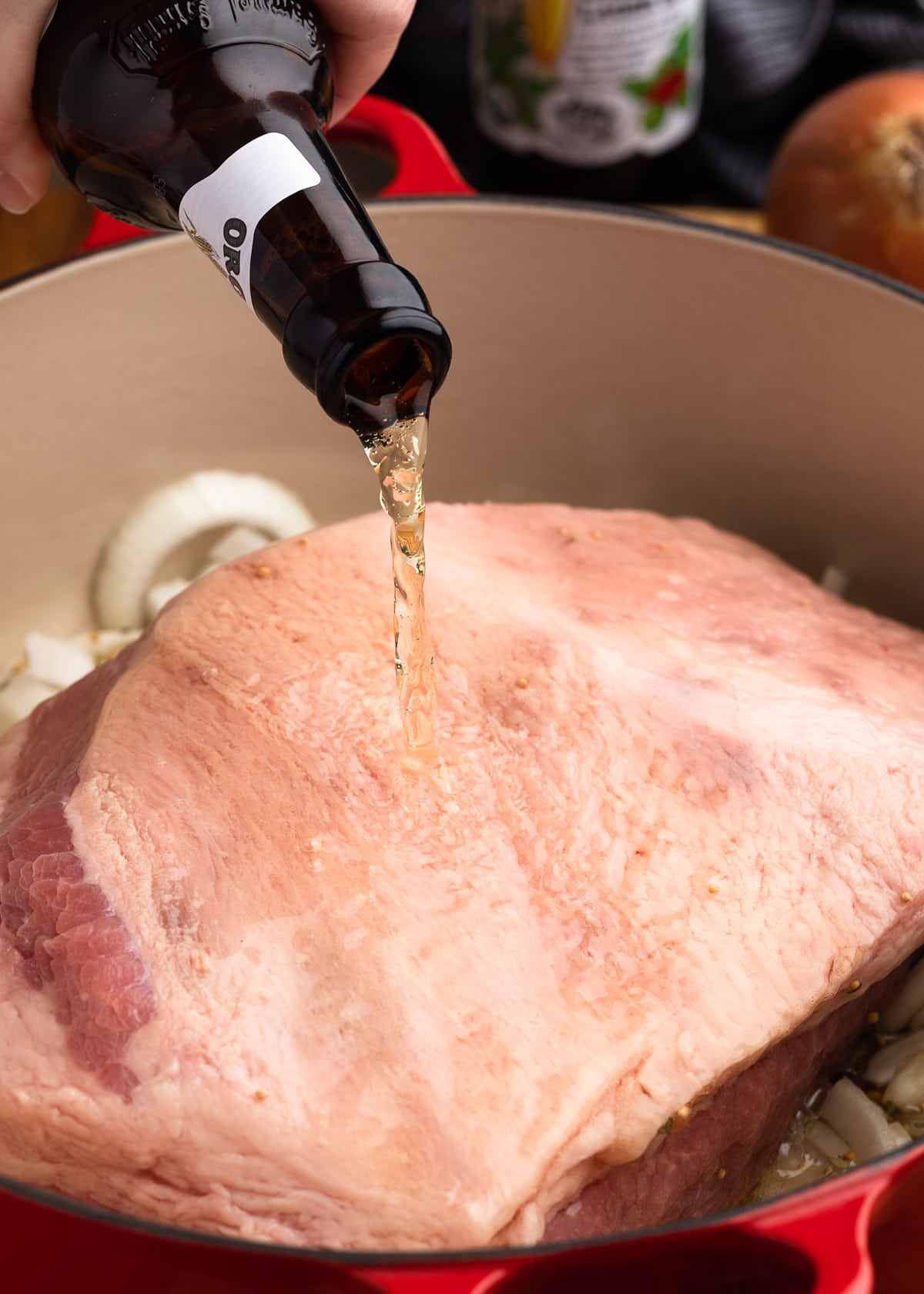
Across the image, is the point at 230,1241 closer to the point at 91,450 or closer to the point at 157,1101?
the point at 157,1101

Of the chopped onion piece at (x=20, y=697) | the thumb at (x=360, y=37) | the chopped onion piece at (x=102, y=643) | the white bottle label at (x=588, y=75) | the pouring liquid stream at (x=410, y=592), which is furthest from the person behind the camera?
the white bottle label at (x=588, y=75)

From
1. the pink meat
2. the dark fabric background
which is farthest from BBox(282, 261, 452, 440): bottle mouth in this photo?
the dark fabric background

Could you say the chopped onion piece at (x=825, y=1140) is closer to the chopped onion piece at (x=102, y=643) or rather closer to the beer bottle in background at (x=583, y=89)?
the chopped onion piece at (x=102, y=643)

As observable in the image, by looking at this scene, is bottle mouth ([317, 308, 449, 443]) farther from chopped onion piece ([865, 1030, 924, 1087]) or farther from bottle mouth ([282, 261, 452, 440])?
chopped onion piece ([865, 1030, 924, 1087])

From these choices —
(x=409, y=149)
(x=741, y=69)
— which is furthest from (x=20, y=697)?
(x=741, y=69)

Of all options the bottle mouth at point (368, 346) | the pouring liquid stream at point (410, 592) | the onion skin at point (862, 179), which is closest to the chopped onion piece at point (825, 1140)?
the pouring liquid stream at point (410, 592)

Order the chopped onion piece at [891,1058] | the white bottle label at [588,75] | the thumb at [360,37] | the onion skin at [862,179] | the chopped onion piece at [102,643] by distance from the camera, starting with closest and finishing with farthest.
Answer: the thumb at [360,37] < the chopped onion piece at [891,1058] < the chopped onion piece at [102,643] < the onion skin at [862,179] < the white bottle label at [588,75]

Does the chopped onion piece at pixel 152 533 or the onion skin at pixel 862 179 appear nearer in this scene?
the chopped onion piece at pixel 152 533
